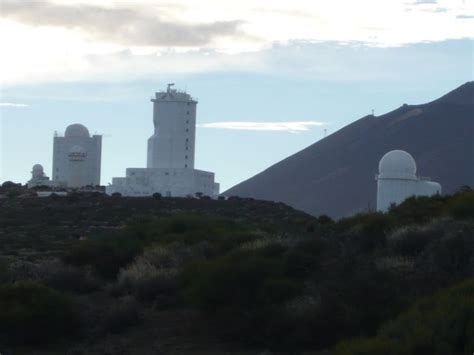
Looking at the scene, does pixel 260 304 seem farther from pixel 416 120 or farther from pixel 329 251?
pixel 416 120

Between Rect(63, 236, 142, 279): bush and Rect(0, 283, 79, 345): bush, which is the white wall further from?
Rect(0, 283, 79, 345): bush

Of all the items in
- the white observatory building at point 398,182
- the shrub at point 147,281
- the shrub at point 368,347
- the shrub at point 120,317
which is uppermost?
the white observatory building at point 398,182

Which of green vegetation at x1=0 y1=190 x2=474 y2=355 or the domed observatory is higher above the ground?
the domed observatory

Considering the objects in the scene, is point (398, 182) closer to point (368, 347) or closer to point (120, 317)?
point (120, 317)

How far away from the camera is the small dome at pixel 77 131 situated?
255 feet

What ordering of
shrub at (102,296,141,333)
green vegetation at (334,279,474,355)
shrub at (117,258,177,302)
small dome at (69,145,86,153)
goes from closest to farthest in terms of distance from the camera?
green vegetation at (334,279,474,355) < shrub at (102,296,141,333) < shrub at (117,258,177,302) < small dome at (69,145,86,153)

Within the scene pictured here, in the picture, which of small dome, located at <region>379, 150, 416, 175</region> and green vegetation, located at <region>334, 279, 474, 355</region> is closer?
green vegetation, located at <region>334, 279, 474, 355</region>

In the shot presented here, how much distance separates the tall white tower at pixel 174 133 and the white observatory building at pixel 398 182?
644 inches

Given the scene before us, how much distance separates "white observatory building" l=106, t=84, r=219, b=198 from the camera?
63.8 m

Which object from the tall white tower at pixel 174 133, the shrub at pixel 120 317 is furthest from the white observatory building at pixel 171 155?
the shrub at pixel 120 317

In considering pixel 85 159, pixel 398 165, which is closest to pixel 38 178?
pixel 85 159

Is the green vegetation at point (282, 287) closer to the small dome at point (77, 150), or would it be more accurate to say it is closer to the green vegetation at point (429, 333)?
the green vegetation at point (429, 333)

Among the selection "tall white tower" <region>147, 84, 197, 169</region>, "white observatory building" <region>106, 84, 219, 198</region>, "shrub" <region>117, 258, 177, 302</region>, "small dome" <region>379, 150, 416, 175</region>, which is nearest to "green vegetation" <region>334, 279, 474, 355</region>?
"shrub" <region>117, 258, 177, 302</region>

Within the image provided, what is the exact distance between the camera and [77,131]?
7775cm
